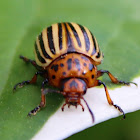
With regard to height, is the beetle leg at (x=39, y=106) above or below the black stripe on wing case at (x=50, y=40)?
below

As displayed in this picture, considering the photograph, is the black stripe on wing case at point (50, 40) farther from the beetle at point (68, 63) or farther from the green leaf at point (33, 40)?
the green leaf at point (33, 40)

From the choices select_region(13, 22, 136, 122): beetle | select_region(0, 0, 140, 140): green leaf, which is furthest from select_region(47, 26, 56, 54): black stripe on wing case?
select_region(0, 0, 140, 140): green leaf

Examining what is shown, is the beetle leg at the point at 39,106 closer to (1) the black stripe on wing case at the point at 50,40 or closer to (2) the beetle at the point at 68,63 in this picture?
(2) the beetle at the point at 68,63

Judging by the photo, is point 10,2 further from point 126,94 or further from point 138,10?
point 126,94

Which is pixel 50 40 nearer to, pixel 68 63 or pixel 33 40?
pixel 68 63

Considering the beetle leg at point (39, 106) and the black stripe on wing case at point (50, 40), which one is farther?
the black stripe on wing case at point (50, 40)

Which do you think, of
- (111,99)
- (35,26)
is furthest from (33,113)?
(35,26)

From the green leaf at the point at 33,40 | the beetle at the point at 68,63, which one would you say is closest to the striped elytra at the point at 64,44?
the beetle at the point at 68,63
